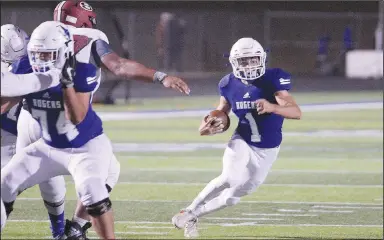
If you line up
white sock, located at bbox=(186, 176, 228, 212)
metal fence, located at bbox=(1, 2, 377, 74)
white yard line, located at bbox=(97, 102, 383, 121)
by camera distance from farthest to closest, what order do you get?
metal fence, located at bbox=(1, 2, 377, 74) → white yard line, located at bbox=(97, 102, 383, 121) → white sock, located at bbox=(186, 176, 228, 212)

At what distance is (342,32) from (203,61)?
12.5 feet

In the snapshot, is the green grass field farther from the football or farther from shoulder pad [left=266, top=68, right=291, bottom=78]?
shoulder pad [left=266, top=68, right=291, bottom=78]

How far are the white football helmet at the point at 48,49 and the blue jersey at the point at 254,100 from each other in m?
1.67

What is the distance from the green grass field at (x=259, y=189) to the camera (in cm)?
852

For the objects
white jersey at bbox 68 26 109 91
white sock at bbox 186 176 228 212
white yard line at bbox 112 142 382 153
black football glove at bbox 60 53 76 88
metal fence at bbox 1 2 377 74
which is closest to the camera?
black football glove at bbox 60 53 76 88

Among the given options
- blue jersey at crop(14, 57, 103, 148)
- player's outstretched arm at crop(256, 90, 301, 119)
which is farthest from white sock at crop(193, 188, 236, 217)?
blue jersey at crop(14, 57, 103, 148)

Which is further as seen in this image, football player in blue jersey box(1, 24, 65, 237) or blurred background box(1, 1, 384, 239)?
blurred background box(1, 1, 384, 239)

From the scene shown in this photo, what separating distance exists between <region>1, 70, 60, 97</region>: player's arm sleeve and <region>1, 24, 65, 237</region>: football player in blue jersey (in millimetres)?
878

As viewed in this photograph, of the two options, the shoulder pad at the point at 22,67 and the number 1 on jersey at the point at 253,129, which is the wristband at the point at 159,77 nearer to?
the shoulder pad at the point at 22,67

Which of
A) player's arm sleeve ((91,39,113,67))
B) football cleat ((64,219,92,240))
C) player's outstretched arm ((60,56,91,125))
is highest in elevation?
player's arm sleeve ((91,39,113,67))

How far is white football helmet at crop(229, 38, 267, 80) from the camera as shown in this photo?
7289 mm

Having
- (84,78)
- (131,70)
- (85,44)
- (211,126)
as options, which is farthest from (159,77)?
(211,126)

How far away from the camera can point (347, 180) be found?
11.5 m

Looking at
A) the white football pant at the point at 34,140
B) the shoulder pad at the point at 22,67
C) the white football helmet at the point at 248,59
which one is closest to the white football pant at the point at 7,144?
the white football pant at the point at 34,140
